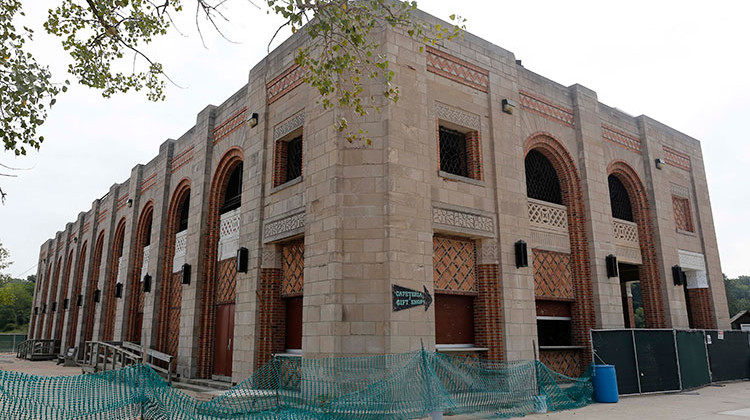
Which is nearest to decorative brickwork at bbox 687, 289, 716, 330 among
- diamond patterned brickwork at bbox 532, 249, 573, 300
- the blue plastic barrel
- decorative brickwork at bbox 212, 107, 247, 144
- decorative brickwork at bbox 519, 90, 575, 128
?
diamond patterned brickwork at bbox 532, 249, 573, 300

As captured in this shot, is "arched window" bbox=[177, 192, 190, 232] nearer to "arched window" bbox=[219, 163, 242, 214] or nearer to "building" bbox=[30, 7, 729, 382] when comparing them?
"building" bbox=[30, 7, 729, 382]

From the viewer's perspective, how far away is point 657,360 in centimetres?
1220

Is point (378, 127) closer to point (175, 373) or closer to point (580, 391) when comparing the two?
point (580, 391)

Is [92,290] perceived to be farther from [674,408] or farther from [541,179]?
[674,408]

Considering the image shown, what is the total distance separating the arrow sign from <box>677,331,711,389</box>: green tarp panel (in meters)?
7.11

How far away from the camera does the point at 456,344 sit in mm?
11281

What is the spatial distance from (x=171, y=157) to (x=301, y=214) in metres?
10.6

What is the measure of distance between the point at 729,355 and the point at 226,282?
14932 millimetres

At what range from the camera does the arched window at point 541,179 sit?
1448 cm

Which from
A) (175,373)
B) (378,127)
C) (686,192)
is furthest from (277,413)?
(686,192)

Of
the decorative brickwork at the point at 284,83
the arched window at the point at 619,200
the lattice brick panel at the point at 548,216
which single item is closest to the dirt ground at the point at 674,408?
the lattice brick panel at the point at 548,216

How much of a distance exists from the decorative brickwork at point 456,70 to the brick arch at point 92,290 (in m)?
22.0

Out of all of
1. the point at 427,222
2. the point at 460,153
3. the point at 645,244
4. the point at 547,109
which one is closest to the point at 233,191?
the point at 460,153

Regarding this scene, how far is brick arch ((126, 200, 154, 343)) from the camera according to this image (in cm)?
2047
